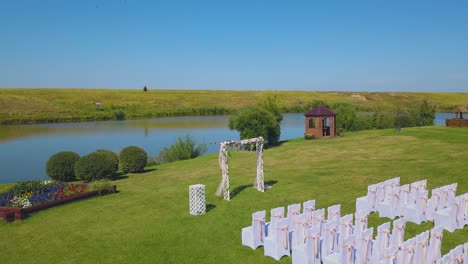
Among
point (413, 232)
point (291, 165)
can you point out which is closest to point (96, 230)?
point (413, 232)

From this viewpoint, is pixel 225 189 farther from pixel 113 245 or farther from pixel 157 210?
pixel 113 245

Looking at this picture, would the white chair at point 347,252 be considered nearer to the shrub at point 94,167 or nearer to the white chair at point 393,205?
the white chair at point 393,205

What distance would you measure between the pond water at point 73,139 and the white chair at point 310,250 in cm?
2551

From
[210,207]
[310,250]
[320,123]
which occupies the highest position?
[320,123]

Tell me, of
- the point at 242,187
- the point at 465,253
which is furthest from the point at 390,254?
the point at 242,187

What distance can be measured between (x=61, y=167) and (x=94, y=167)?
7.36 feet

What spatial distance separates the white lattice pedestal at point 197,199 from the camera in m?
14.5

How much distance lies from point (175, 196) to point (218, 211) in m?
3.25

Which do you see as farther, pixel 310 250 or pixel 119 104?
pixel 119 104

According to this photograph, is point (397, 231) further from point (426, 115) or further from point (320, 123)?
→ point (426, 115)

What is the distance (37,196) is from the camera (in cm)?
1672

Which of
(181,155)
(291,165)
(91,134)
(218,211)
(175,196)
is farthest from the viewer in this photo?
(91,134)

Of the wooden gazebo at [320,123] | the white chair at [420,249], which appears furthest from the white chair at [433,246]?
the wooden gazebo at [320,123]

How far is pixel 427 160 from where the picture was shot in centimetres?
2236
